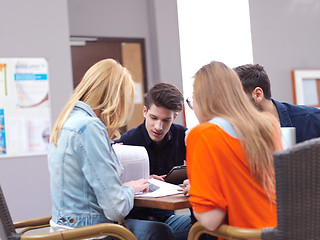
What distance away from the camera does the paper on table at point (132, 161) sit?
193cm

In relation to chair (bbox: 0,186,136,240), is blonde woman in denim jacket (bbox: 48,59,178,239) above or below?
above

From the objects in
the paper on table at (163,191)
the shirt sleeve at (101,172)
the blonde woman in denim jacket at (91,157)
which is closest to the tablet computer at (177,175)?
the paper on table at (163,191)

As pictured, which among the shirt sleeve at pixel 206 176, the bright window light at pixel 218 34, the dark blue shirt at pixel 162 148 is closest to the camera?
the shirt sleeve at pixel 206 176

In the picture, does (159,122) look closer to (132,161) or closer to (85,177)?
(132,161)

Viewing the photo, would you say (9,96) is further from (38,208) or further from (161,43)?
(161,43)

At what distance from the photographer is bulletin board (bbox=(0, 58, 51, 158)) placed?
161 inches

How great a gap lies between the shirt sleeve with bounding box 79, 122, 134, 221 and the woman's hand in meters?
0.15

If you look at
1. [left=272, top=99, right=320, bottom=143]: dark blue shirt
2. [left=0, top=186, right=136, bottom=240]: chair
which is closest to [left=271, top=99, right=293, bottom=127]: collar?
[left=272, top=99, right=320, bottom=143]: dark blue shirt

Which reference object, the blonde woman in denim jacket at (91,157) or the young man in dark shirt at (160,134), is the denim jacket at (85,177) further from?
the young man in dark shirt at (160,134)

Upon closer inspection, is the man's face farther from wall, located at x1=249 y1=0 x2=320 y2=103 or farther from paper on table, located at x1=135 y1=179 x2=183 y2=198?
wall, located at x1=249 y1=0 x2=320 y2=103

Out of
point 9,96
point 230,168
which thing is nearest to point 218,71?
point 230,168

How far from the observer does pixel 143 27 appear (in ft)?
21.3

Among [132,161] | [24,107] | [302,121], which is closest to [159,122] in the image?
[132,161]

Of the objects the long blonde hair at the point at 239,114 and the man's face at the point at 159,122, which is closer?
the long blonde hair at the point at 239,114
